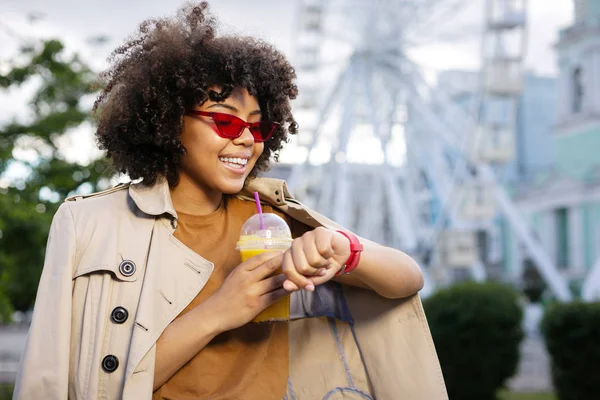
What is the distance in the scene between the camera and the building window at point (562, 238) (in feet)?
99.8

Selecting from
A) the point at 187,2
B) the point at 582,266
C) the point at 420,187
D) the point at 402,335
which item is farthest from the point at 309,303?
the point at 582,266

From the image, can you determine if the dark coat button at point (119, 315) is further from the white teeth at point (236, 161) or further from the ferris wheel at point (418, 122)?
the ferris wheel at point (418, 122)

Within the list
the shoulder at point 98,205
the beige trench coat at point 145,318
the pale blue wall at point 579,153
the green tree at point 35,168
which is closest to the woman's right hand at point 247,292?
the beige trench coat at point 145,318

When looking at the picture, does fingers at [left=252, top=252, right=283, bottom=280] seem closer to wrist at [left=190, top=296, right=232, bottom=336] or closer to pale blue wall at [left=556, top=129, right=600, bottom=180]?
wrist at [left=190, top=296, right=232, bottom=336]

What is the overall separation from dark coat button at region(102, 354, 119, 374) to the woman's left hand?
461 mm

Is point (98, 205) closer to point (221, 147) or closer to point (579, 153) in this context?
point (221, 147)

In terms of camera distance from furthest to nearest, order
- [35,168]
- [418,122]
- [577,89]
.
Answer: [577,89]
[418,122]
[35,168]

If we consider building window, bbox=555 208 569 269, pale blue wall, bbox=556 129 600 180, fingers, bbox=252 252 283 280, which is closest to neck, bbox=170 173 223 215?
fingers, bbox=252 252 283 280

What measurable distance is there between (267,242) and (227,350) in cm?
33

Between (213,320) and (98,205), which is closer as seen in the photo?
(213,320)

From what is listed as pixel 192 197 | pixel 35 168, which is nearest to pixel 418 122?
pixel 35 168

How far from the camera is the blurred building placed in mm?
28516

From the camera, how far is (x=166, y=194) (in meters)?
2.30

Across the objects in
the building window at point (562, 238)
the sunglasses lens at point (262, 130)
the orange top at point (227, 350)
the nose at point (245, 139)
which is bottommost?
the building window at point (562, 238)
